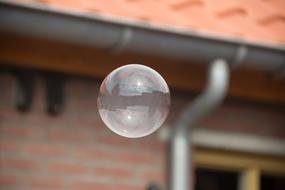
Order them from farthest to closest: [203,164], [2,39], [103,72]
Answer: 1. [203,164]
2. [103,72]
3. [2,39]

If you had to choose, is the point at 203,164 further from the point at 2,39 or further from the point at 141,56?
the point at 2,39

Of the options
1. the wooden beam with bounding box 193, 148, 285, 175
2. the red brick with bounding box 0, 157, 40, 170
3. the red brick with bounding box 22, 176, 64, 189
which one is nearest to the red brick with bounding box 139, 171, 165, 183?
the wooden beam with bounding box 193, 148, 285, 175

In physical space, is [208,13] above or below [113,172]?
above

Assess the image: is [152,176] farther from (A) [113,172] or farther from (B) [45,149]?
(B) [45,149]

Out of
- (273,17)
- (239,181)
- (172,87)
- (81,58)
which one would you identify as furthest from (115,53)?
(239,181)

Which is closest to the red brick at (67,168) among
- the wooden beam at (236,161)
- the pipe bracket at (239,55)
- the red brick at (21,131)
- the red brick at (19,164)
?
the red brick at (19,164)

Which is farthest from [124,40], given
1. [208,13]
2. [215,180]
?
[215,180]
